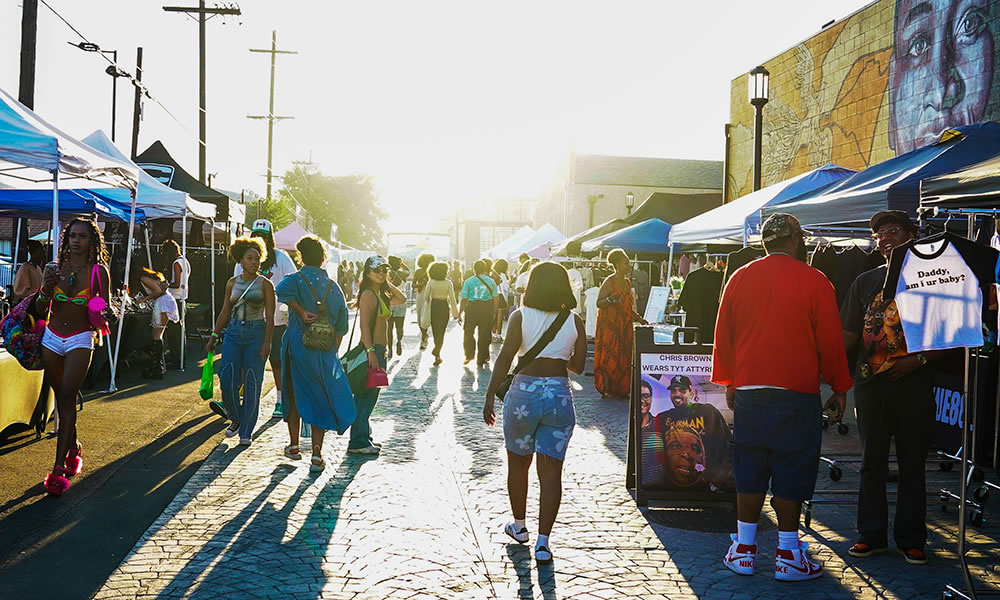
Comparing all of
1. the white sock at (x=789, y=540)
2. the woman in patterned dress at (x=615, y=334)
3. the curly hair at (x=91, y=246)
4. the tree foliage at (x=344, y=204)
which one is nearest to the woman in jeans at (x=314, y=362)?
the curly hair at (x=91, y=246)

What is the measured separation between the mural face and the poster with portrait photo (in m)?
11.6

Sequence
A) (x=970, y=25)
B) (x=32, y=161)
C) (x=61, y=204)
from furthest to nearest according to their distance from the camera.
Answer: (x=970, y=25)
(x=61, y=204)
(x=32, y=161)

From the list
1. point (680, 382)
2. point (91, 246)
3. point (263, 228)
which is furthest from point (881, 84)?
point (91, 246)

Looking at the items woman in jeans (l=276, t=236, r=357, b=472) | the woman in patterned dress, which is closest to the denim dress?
woman in jeans (l=276, t=236, r=357, b=472)

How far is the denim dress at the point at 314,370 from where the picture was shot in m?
7.20

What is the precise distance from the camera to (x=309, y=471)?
706cm

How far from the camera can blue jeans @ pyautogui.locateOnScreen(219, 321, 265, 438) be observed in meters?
7.95

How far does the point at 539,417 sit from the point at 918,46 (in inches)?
601

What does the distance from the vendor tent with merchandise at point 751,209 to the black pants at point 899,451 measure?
541cm

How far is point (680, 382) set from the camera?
6.23 meters

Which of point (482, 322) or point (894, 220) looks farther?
point (482, 322)

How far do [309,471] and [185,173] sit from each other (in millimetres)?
12549

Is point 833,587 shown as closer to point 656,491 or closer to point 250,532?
point 656,491

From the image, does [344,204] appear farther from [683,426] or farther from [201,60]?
[683,426]
